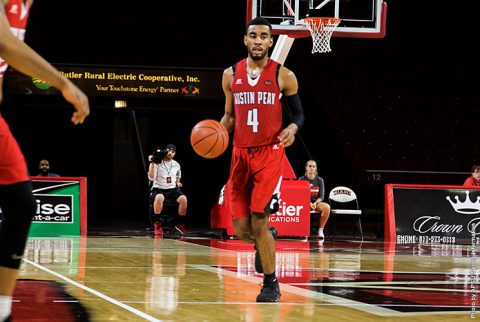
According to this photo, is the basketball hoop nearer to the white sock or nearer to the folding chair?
the folding chair

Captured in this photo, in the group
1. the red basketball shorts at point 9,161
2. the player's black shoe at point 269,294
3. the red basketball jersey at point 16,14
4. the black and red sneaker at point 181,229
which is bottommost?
the player's black shoe at point 269,294

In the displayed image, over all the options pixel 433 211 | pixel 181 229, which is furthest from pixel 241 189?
pixel 433 211

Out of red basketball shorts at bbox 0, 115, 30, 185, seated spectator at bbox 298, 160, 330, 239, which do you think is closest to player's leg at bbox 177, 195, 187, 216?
seated spectator at bbox 298, 160, 330, 239

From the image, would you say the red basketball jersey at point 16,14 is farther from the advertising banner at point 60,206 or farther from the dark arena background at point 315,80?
the dark arena background at point 315,80

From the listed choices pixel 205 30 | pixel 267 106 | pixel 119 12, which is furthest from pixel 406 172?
pixel 267 106

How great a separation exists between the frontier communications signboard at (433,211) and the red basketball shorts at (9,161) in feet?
42.5

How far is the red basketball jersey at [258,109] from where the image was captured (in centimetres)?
679

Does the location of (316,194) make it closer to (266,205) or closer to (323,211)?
(323,211)

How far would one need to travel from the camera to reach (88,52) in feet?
82.3

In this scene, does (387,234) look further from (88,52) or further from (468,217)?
(88,52)

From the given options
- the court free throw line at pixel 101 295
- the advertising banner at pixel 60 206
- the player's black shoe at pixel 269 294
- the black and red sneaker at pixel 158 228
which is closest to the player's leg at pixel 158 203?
the black and red sneaker at pixel 158 228

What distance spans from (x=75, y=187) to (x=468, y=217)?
6.86 metres

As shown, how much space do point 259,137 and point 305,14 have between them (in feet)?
28.9

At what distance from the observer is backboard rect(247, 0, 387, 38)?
14914mm
